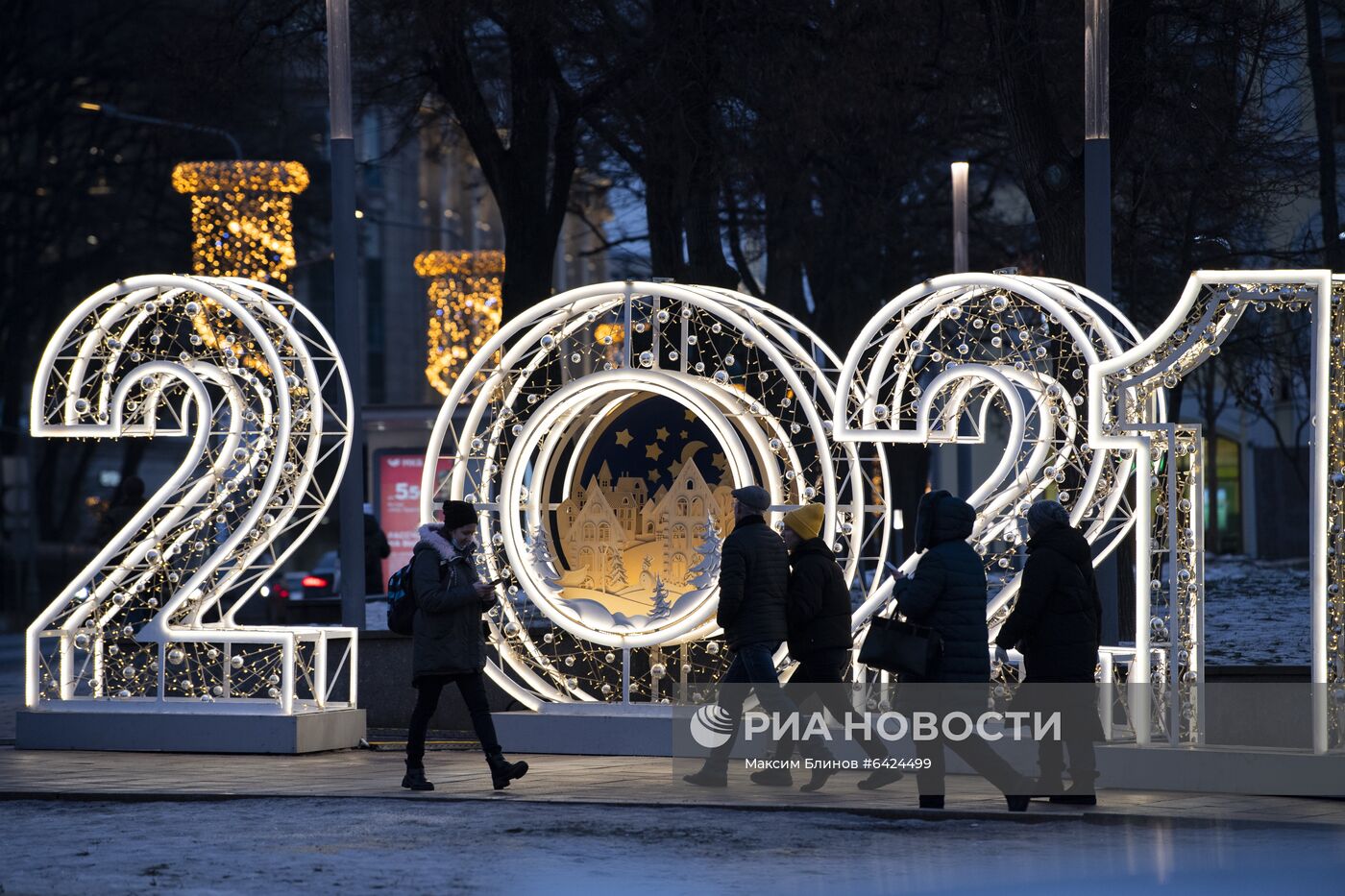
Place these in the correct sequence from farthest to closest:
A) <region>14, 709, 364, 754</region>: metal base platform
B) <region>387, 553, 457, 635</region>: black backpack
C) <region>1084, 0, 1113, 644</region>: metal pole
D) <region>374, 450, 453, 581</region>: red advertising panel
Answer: <region>374, 450, 453, 581</region>: red advertising panel < <region>1084, 0, 1113, 644</region>: metal pole < <region>14, 709, 364, 754</region>: metal base platform < <region>387, 553, 457, 635</region>: black backpack

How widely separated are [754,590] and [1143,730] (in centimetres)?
244

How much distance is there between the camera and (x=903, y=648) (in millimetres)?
11711

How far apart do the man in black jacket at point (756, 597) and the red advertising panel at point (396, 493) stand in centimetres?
1491

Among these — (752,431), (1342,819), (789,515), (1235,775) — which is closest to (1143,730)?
(1235,775)

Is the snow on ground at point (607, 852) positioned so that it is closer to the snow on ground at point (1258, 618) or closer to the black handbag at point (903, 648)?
the black handbag at point (903, 648)

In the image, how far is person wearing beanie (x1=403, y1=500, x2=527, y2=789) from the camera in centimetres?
1259

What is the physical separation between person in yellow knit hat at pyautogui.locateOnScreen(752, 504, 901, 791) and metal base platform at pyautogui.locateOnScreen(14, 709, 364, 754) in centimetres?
391

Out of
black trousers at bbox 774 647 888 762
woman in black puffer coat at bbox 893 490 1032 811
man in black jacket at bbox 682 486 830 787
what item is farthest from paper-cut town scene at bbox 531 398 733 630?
woman in black puffer coat at bbox 893 490 1032 811

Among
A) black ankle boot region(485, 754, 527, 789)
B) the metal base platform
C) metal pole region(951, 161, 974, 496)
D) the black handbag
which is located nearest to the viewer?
the black handbag

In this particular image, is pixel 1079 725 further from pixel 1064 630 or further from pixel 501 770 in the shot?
pixel 501 770

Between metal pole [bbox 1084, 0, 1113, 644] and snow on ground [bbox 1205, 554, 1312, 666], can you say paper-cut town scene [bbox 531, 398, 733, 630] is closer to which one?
metal pole [bbox 1084, 0, 1113, 644]

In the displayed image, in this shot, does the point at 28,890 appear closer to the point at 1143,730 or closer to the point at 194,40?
the point at 1143,730

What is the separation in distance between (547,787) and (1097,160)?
6123 mm

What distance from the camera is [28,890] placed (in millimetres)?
9352
